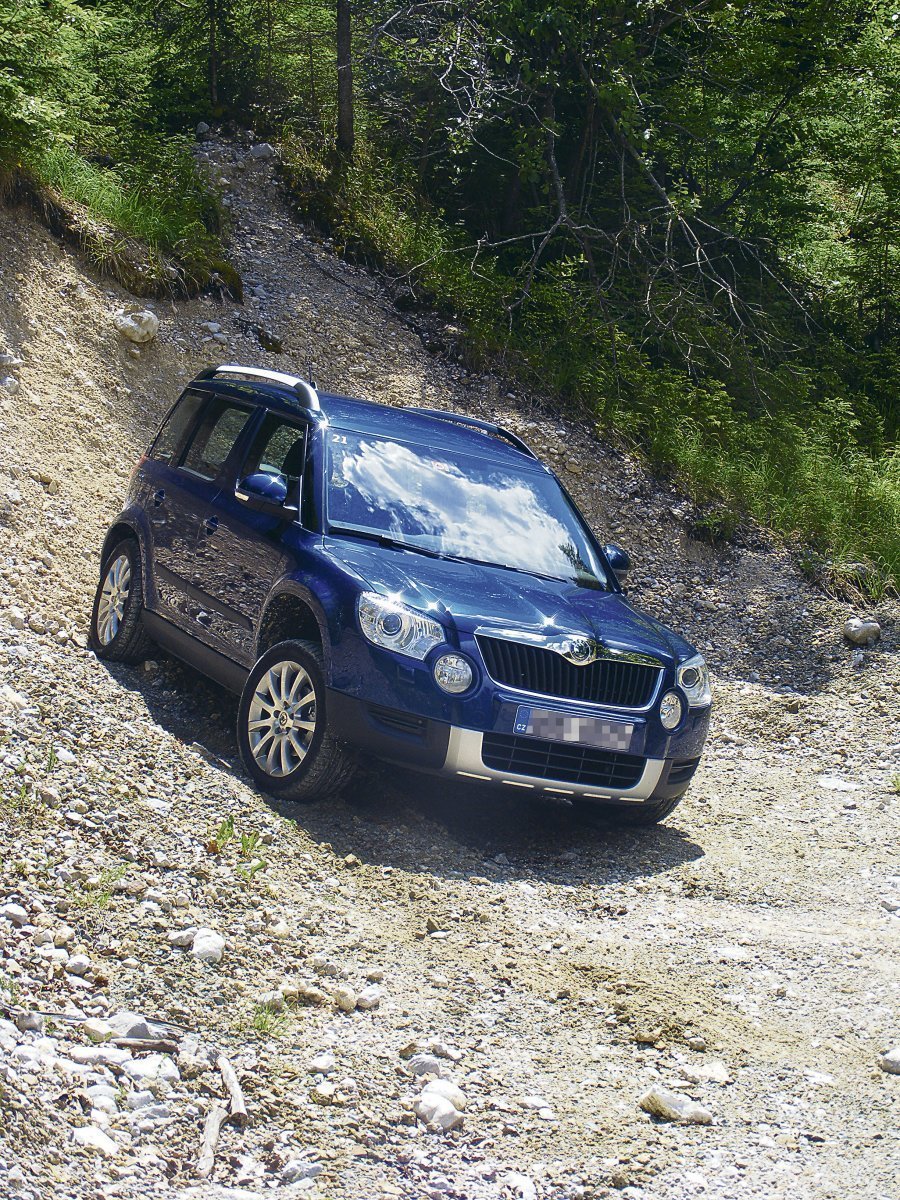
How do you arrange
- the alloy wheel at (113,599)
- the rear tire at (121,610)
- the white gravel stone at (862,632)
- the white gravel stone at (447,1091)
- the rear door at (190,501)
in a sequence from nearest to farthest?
the white gravel stone at (447,1091) → the rear door at (190,501) → the rear tire at (121,610) → the alloy wheel at (113,599) → the white gravel stone at (862,632)

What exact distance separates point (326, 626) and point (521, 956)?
180 cm

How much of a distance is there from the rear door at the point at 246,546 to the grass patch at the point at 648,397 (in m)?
6.26

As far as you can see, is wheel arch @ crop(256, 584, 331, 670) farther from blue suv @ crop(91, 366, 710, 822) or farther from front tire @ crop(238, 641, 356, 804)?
front tire @ crop(238, 641, 356, 804)

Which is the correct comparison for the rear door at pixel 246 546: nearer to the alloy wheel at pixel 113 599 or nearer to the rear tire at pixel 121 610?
the rear tire at pixel 121 610

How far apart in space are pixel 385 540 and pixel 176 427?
7.52 feet

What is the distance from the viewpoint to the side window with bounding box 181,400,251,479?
738 cm

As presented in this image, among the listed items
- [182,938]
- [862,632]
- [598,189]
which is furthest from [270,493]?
[598,189]

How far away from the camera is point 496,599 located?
6086mm

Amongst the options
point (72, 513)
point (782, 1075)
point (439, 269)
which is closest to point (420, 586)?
point (782, 1075)

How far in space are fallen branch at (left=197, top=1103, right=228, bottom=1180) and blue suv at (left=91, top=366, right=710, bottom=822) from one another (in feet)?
7.75

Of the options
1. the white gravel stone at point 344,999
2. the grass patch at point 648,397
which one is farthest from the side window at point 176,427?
the grass patch at point 648,397

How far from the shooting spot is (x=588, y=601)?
6617 millimetres

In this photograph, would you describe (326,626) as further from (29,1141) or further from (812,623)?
(812,623)

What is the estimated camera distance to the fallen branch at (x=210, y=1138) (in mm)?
3154
